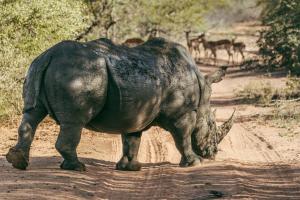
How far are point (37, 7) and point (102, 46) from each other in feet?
19.1

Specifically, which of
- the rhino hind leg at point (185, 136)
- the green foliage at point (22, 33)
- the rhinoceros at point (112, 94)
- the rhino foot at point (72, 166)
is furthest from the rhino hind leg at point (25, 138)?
the green foliage at point (22, 33)

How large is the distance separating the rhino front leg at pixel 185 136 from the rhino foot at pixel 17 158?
2508 millimetres

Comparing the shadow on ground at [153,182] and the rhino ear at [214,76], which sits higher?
the rhino ear at [214,76]

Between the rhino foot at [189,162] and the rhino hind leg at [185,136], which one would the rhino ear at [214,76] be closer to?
the rhino hind leg at [185,136]

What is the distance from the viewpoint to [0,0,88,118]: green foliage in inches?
613

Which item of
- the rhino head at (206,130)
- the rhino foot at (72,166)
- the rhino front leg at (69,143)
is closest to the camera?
the rhino front leg at (69,143)

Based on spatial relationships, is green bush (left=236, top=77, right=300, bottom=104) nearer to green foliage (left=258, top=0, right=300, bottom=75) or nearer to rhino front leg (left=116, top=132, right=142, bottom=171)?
green foliage (left=258, top=0, right=300, bottom=75)

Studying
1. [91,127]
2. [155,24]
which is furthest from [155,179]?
[155,24]

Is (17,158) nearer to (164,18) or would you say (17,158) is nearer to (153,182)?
(153,182)

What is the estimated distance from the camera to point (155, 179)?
10336 mm

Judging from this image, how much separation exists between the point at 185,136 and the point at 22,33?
6.55 meters

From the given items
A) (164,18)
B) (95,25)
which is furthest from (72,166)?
(164,18)

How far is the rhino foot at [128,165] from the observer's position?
11.1m

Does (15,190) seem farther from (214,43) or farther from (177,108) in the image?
(214,43)
